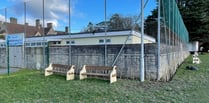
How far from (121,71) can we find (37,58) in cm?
614

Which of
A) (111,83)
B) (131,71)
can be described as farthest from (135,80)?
(111,83)

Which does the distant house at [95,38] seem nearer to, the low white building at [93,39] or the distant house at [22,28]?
the low white building at [93,39]

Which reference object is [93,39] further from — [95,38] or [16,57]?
[16,57]

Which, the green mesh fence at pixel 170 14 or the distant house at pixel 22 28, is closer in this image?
the green mesh fence at pixel 170 14

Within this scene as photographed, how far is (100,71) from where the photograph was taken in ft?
28.7

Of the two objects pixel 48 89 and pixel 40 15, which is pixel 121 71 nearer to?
pixel 48 89

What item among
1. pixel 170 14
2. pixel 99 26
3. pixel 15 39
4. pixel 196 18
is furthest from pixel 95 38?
pixel 196 18

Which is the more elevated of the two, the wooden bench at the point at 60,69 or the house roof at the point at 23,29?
the house roof at the point at 23,29

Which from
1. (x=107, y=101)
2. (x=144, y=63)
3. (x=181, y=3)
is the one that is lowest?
(x=107, y=101)

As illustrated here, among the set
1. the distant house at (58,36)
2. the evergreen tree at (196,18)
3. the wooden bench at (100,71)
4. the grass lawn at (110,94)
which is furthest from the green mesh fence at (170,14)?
the evergreen tree at (196,18)

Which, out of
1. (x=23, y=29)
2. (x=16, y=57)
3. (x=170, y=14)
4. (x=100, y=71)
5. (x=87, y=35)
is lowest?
(x=100, y=71)

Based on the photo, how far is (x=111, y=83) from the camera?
24.3 ft

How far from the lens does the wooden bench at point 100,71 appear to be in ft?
25.2

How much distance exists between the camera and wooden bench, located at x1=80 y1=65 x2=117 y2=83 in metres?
7.70
